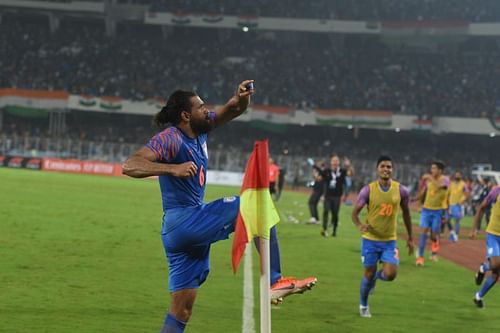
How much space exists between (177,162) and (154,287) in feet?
19.0

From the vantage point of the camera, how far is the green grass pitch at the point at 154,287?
952 centimetres

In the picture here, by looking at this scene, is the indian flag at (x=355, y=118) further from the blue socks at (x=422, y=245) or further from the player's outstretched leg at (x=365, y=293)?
the player's outstretched leg at (x=365, y=293)

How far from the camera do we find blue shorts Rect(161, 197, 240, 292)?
6.27 meters

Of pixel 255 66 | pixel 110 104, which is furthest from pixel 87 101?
pixel 255 66

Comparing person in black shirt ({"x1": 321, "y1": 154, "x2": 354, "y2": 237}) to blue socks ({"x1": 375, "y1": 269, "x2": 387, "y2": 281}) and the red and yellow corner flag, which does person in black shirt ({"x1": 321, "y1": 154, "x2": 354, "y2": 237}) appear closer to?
blue socks ({"x1": 375, "y1": 269, "x2": 387, "y2": 281})

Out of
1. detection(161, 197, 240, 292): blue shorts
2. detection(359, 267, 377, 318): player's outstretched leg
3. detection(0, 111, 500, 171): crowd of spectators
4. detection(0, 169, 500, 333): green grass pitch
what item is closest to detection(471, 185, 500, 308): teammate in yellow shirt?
detection(0, 169, 500, 333): green grass pitch

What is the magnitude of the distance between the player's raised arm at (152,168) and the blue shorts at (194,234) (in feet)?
1.44

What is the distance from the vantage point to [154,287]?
11875 millimetres

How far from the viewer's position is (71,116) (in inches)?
2552

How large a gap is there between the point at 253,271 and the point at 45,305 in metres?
5.16

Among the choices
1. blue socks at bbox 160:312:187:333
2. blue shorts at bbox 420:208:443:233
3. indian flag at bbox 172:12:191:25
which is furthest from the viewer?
indian flag at bbox 172:12:191:25

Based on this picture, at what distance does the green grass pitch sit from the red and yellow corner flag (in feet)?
11.8

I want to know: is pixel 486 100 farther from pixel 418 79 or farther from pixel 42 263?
pixel 42 263

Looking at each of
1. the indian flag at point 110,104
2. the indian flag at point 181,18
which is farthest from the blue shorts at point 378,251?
the indian flag at point 181,18
